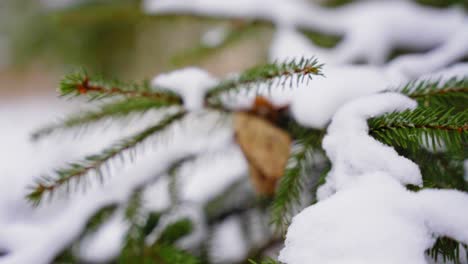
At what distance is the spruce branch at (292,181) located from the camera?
0.45 metres

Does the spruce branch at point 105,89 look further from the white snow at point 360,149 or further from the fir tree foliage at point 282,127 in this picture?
the white snow at point 360,149

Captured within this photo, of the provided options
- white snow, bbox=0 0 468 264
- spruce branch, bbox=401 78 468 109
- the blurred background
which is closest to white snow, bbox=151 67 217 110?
white snow, bbox=0 0 468 264

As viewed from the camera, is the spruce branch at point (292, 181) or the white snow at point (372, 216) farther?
the spruce branch at point (292, 181)

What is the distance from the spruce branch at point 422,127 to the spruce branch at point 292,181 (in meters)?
0.11

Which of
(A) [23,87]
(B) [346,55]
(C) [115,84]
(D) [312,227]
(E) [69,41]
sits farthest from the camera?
(A) [23,87]

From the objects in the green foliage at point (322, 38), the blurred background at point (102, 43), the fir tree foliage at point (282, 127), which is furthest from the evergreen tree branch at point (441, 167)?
the blurred background at point (102, 43)

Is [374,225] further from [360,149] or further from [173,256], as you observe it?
[173,256]

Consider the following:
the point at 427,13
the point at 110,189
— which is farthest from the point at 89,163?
the point at 427,13

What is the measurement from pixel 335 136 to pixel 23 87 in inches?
217

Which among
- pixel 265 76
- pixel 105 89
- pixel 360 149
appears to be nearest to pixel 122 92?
pixel 105 89

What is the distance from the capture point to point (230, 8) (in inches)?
34.7

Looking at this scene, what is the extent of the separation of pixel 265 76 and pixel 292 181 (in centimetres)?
14

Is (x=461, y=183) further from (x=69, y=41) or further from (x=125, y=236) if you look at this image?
(x=69, y=41)

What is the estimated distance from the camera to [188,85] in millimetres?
518
